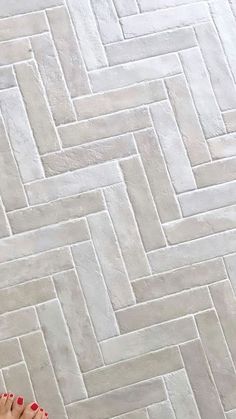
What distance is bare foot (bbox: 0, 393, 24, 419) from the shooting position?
1.80m

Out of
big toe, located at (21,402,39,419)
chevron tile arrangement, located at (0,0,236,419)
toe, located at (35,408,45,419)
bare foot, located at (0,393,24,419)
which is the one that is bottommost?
toe, located at (35,408,45,419)

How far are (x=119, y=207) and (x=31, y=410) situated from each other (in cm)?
66

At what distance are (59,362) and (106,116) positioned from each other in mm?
775

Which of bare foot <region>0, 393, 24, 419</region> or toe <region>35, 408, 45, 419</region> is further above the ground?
bare foot <region>0, 393, 24, 419</region>

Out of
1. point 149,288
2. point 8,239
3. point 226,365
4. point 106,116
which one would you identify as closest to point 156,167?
point 106,116

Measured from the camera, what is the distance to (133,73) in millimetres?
1987

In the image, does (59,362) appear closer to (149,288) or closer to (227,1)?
(149,288)

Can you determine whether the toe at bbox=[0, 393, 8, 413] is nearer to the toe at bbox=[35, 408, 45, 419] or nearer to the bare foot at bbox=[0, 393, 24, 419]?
the bare foot at bbox=[0, 393, 24, 419]

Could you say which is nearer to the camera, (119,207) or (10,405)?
(10,405)

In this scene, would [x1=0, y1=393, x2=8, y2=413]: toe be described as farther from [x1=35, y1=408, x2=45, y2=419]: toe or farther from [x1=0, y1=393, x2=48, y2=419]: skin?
[x1=35, y1=408, x2=45, y2=419]: toe

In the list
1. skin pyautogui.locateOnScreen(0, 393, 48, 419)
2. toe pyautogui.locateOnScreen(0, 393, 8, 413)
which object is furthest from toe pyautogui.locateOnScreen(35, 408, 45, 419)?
toe pyautogui.locateOnScreen(0, 393, 8, 413)

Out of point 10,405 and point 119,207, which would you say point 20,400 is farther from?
point 119,207

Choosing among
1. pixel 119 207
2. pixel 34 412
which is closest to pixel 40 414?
pixel 34 412

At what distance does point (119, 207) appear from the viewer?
1.91m
